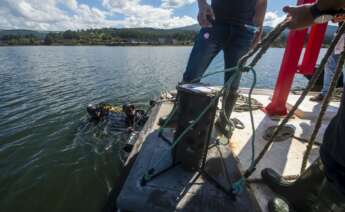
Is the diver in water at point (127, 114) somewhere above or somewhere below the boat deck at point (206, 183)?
below

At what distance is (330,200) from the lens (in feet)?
3.09

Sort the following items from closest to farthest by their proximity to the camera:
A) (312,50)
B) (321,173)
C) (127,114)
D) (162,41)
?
(321,173) < (312,50) < (127,114) < (162,41)

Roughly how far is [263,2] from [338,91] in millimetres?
3766

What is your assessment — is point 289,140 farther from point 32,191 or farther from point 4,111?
point 4,111

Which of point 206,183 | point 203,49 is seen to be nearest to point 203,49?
point 203,49

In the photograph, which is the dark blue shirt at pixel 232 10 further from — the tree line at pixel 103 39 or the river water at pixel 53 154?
the tree line at pixel 103 39

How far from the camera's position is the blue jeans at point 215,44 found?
199 centimetres

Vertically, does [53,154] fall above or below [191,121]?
below

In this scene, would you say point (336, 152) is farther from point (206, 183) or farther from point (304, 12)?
point (206, 183)

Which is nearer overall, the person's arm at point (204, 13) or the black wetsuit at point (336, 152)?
the black wetsuit at point (336, 152)

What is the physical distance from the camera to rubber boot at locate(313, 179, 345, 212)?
0.90 meters

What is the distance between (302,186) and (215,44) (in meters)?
1.43

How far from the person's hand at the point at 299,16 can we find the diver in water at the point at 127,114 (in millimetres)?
3848

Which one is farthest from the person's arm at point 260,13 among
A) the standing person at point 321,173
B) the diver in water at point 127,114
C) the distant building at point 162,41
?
the distant building at point 162,41
